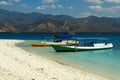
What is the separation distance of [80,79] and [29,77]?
2962mm

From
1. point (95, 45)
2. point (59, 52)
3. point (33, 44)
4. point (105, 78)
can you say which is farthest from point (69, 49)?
point (105, 78)

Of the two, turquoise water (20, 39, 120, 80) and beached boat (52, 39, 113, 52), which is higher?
beached boat (52, 39, 113, 52)

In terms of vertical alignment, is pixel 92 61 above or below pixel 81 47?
below

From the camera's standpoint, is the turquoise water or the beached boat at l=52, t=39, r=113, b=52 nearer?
the turquoise water

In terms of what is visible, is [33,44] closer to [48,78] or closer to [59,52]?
[59,52]

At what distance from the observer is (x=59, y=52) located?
141 ft

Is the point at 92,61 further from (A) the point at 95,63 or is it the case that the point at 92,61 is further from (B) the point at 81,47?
(B) the point at 81,47

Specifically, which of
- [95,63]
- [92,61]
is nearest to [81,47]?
[92,61]

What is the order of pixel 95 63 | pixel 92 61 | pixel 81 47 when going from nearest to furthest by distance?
1. pixel 95 63
2. pixel 92 61
3. pixel 81 47

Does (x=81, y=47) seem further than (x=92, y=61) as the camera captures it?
Yes

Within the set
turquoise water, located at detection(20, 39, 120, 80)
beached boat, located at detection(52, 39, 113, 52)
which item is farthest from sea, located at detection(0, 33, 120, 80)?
beached boat, located at detection(52, 39, 113, 52)

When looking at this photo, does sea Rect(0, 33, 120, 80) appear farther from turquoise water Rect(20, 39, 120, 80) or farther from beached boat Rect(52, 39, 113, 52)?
beached boat Rect(52, 39, 113, 52)

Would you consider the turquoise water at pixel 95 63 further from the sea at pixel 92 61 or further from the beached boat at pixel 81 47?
the beached boat at pixel 81 47

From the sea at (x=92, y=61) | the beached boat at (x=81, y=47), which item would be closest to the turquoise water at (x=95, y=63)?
the sea at (x=92, y=61)
